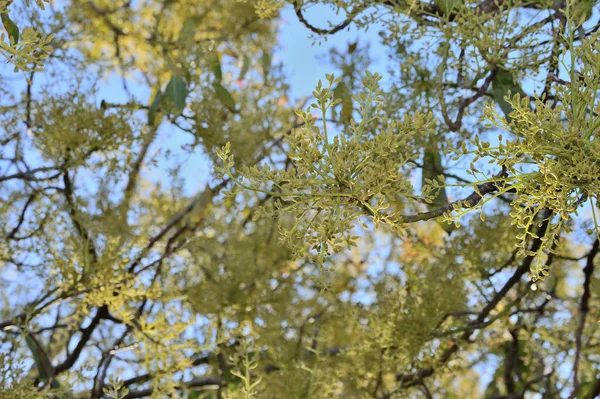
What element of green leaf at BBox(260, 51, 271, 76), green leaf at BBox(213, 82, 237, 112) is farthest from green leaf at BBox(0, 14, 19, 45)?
green leaf at BBox(260, 51, 271, 76)

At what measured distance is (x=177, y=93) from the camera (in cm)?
99

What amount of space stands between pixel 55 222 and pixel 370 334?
0.52 meters

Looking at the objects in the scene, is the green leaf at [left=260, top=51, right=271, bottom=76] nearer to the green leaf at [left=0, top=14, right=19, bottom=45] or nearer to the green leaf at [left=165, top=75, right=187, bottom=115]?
the green leaf at [left=165, top=75, right=187, bottom=115]

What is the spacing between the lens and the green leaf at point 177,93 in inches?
38.6

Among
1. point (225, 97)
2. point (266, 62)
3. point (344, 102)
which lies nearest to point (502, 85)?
point (344, 102)

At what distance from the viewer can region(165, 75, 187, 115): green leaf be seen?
3.22ft

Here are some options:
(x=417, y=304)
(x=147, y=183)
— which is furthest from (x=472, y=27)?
(x=147, y=183)

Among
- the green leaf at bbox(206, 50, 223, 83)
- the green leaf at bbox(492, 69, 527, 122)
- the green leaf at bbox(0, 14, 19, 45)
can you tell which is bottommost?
the green leaf at bbox(0, 14, 19, 45)

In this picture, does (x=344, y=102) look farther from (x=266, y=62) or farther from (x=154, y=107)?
(x=266, y=62)

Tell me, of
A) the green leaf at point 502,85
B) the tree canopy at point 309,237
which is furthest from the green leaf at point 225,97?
the green leaf at point 502,85

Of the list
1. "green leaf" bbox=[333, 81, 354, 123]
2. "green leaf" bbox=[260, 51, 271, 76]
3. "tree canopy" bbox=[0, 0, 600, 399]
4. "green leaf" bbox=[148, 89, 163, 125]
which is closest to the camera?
"tree canopy" bbox=[0, 0, 600, 399]

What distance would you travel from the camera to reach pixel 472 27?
63 cm

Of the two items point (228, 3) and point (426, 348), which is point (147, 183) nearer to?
point (228, 3)

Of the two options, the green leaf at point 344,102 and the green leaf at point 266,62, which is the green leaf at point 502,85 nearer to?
the green leaf at point 344,102
